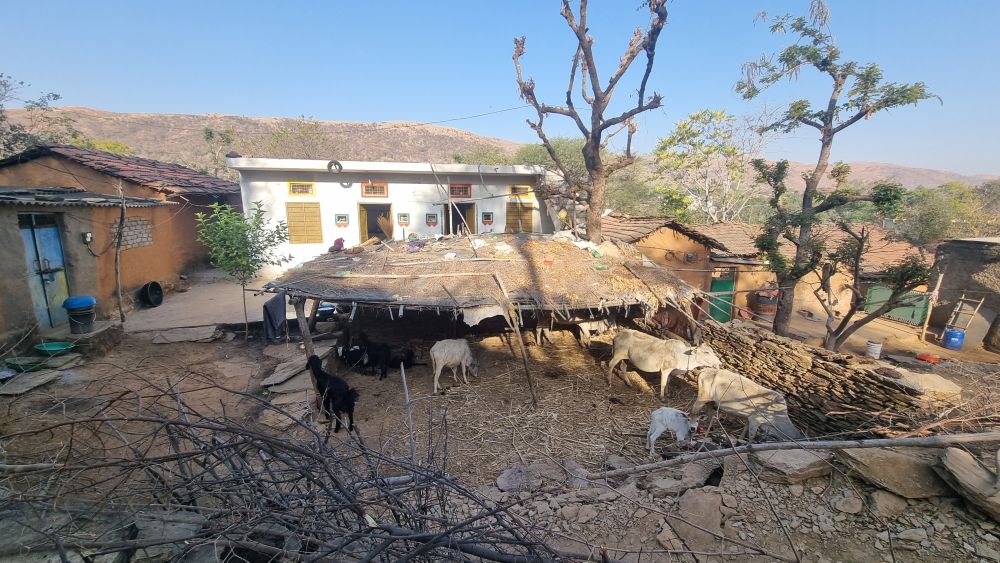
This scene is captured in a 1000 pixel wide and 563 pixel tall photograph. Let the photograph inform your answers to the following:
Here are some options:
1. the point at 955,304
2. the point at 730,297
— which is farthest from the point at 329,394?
the point at 955,304

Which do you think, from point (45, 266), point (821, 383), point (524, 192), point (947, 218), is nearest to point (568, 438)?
point (821, 383)

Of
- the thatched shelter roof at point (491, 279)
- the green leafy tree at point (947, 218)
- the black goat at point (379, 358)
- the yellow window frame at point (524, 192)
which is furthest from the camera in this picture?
the green leafy tree at point (947, 218)

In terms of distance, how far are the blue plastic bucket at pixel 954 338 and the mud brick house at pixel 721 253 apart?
250 centimetres

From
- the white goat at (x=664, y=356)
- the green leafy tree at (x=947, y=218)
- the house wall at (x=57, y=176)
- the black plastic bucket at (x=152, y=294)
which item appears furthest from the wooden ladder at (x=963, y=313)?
the house wall at (x=57, y=176)

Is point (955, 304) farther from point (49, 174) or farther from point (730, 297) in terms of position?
point (49, 174)

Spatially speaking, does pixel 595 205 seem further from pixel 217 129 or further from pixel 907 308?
pixel 217 129

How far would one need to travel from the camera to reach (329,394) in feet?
21.0

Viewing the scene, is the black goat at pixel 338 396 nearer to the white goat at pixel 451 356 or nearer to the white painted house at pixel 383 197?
the white goat at pixel 451 356

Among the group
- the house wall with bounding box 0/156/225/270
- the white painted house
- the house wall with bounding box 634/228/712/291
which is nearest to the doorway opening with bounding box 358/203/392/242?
the white painted house

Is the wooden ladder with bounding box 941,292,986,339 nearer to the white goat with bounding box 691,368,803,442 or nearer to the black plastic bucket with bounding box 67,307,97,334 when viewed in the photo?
the white goat with bounding box 691,368,803,442

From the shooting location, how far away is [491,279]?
825 centimetres

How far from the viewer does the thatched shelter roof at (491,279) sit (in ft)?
24.6

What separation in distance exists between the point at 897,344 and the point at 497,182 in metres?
15.3

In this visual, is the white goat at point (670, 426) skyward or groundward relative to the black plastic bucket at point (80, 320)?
groundward
